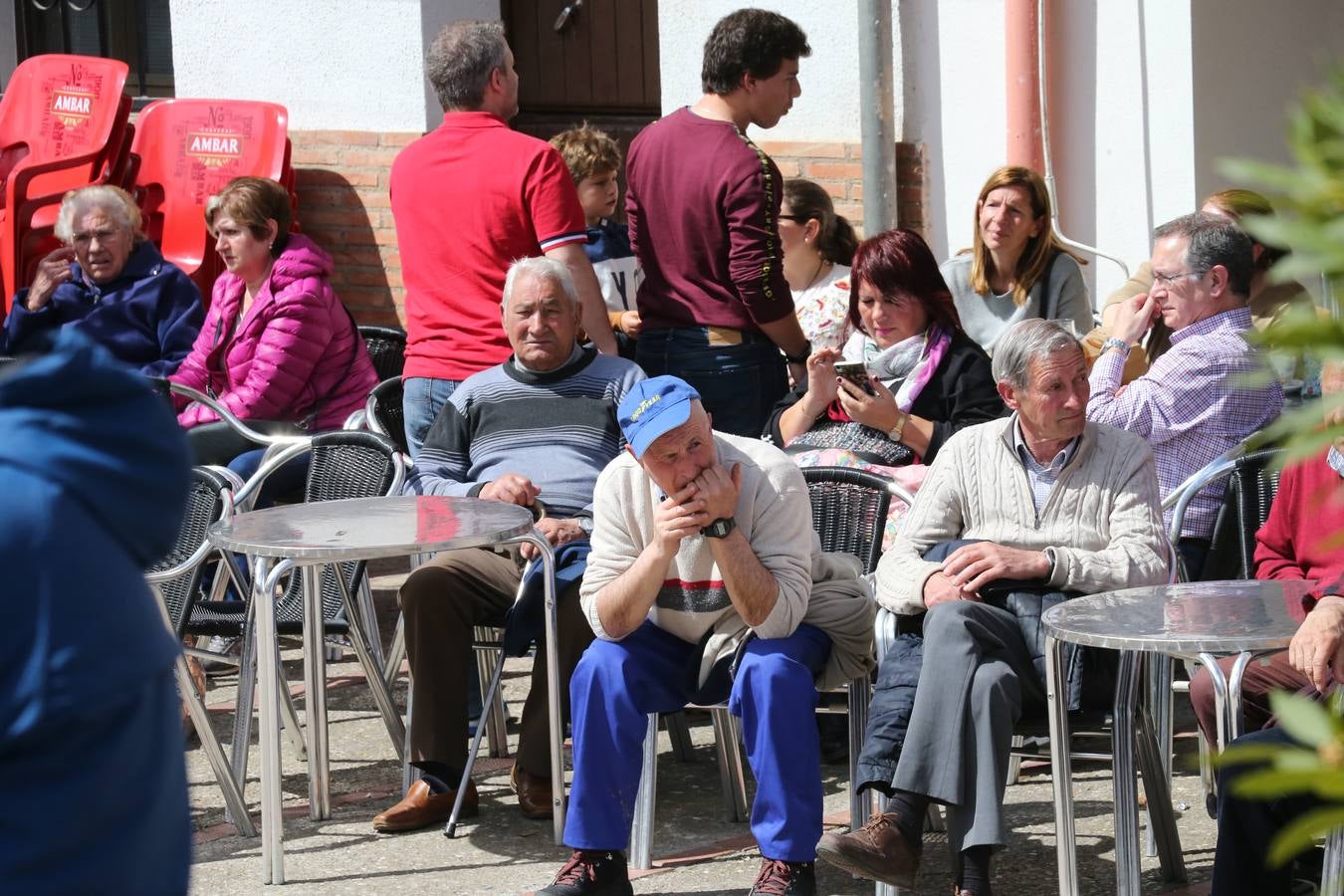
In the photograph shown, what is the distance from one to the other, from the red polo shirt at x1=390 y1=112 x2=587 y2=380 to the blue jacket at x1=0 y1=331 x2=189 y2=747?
3465 millimetres

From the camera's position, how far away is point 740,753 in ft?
15.7

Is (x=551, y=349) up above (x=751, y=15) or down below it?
below

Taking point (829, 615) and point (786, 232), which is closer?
point (829, 615)

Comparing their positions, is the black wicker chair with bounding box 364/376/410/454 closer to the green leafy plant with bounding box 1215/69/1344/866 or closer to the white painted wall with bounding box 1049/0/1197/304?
the white painted wall with bounding box 1049/0/1197/304

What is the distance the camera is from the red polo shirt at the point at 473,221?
518cm

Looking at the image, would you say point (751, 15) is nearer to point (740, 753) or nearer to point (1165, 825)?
point (740, 753)

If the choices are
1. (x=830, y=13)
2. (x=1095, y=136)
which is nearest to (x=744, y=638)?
(x=1095, y=136)

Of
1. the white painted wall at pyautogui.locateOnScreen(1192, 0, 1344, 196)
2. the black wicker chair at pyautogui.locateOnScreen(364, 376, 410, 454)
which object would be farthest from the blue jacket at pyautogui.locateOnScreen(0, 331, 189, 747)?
the white painted wall at pyautogui.locateOnScreen(1192, 0, 1344, 196)

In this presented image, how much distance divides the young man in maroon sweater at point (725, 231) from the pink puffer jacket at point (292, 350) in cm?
148

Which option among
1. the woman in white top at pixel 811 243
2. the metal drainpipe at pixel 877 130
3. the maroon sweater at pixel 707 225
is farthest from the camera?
the metal drainpipe at pixel 877 130

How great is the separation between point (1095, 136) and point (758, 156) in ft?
6.69

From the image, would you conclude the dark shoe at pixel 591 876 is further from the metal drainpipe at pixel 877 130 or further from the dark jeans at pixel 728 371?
the metal drainpipe at pixel 877 130

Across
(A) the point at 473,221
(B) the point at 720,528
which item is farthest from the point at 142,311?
(B) the point at 720,528

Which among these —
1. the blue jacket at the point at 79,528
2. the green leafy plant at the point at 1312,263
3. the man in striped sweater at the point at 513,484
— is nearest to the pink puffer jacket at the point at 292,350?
the man in striped sweater at the point at 513,484
